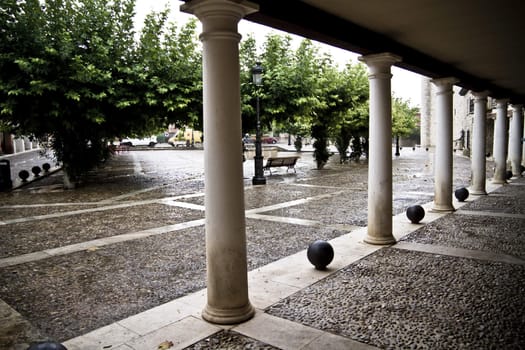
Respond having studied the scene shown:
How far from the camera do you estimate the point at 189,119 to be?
1575 cm

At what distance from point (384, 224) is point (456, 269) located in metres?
1.54

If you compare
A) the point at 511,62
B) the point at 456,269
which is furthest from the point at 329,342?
the point at 511,62

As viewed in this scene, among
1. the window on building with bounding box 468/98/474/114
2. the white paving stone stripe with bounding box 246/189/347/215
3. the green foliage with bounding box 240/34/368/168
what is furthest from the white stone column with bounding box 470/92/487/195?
the window on building with bounding box 468/98/474/114

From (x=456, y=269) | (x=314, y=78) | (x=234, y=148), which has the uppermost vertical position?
(x=314, y=78)

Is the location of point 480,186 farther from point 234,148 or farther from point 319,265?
point 234,148

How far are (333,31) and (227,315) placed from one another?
3920 mm

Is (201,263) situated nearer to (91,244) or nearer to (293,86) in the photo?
(91,244)

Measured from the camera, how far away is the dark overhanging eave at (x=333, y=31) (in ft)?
14.8

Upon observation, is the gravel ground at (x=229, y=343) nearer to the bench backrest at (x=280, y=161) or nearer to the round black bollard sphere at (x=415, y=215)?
the round black bollard sphere at (x=415, y=215)

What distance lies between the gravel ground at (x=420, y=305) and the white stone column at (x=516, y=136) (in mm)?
13318

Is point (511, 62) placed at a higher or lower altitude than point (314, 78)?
lower

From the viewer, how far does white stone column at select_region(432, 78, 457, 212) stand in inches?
366

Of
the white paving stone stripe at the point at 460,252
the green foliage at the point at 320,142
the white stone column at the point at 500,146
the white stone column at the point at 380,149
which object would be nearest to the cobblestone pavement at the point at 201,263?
the white paving stone stripe at the point at 460,252

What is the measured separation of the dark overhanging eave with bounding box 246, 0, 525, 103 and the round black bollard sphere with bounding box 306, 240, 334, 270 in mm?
2856
